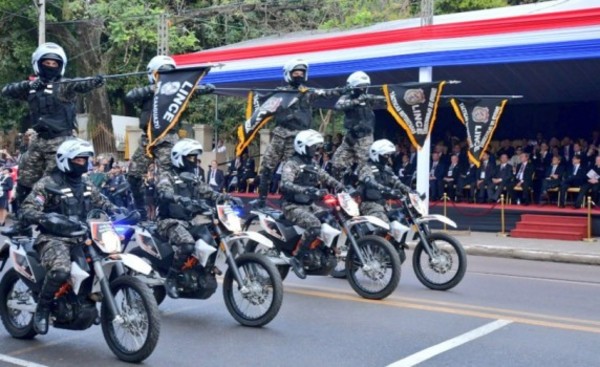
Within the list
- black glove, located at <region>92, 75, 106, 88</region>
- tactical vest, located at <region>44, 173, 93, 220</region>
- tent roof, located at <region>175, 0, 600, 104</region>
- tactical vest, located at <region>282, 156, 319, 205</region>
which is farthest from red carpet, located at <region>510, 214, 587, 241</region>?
tactical vest, located at <region>44, 173, 93, 220</region>

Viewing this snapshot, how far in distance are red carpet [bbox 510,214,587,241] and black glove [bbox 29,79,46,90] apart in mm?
11428

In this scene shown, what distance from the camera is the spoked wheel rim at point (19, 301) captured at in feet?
25.6

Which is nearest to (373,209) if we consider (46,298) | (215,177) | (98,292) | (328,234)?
(328,234)

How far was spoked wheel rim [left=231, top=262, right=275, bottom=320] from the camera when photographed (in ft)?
26.8

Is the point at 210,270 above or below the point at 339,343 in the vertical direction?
above

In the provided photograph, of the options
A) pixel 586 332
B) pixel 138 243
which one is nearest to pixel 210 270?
pixel 138 243

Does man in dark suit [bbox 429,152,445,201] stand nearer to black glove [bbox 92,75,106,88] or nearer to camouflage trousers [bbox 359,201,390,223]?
camouflage trousers [bbox 359,201,390,223]

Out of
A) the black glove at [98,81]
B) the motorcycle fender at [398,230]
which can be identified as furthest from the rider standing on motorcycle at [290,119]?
the black glove at [98,81]

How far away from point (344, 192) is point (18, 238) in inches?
167

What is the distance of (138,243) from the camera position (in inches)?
358

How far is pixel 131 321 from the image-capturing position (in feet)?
22.6

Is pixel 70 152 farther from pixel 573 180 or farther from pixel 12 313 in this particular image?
pixel 573 180

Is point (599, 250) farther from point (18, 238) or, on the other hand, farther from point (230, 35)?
point (230, 35)

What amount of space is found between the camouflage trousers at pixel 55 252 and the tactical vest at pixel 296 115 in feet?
20.5
